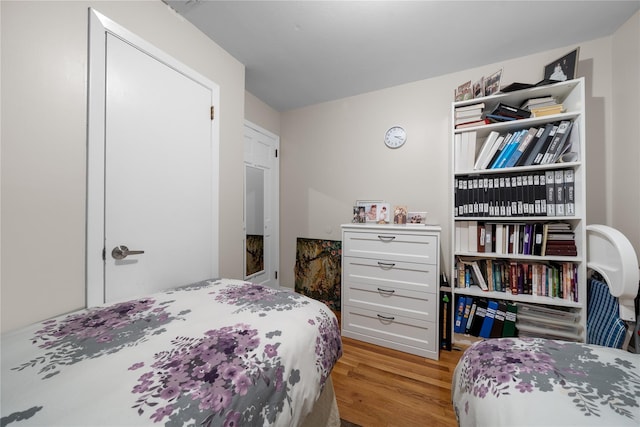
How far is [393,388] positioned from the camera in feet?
4.85

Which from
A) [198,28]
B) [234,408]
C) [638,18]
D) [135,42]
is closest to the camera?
[234,408]

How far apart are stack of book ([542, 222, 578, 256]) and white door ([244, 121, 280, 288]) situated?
259cm

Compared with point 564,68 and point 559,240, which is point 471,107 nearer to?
point 564,68

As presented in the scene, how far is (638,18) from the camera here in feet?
4.75

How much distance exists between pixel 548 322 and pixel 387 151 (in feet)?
6.29

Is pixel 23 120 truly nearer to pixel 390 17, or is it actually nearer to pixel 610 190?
pixel 390 17

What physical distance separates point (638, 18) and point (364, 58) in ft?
5.69

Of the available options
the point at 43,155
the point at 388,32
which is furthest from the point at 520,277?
the point at 43,155

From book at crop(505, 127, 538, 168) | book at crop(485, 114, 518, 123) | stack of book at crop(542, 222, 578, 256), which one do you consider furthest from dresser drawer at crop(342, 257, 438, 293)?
book at crop(485, 114, 518, 123)

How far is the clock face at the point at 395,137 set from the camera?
237 cm

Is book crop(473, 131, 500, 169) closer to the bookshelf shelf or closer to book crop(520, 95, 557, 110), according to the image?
the bookshelf shelf

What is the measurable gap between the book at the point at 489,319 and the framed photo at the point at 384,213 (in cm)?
108

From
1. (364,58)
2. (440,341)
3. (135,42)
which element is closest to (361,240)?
(440,341)

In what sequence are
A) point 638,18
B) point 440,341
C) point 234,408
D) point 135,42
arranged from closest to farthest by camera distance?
point 234,408 → point 135,42 → point 638,18 → point 440,341
